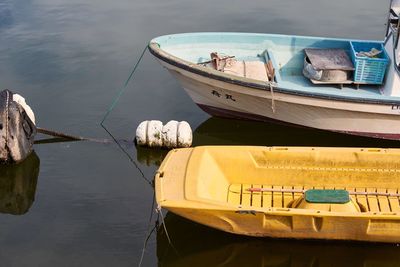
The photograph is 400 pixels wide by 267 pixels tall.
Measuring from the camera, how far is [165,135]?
10492 millimetres

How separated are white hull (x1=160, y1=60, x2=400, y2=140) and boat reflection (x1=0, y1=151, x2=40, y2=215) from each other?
3.20 m

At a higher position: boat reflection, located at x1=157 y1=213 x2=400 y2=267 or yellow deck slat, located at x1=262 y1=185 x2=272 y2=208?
yellow deck slat, located at x1=262 y1=185 x2=272 y2=208

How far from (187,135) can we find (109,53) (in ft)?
17.9

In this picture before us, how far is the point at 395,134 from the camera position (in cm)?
1048

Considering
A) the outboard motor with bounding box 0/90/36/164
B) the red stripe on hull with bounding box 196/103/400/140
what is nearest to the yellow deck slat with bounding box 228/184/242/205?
A: the red stripe on hull with bounding box 196/103/400/140

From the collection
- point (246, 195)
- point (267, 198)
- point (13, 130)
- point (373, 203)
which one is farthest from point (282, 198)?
point (13, 130)

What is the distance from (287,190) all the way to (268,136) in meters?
2.62

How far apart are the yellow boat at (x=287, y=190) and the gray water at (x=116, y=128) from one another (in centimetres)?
57

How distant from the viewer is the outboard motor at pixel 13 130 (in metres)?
9.96

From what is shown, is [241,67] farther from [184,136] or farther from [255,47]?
[184,136]

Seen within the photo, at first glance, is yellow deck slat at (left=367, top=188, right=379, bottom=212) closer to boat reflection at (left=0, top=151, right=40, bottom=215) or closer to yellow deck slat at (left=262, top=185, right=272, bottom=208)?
yellow deck slat at (left=262, top=185, right=272, bottom=208)

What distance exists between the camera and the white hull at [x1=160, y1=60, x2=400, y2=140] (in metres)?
10.2

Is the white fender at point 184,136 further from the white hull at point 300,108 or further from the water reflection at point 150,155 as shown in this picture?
the white hull at point 300,108

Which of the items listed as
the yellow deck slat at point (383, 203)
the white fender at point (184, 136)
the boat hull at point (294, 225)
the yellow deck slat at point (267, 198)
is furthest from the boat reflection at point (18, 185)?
the yellow deck slat at point (383, 203)
